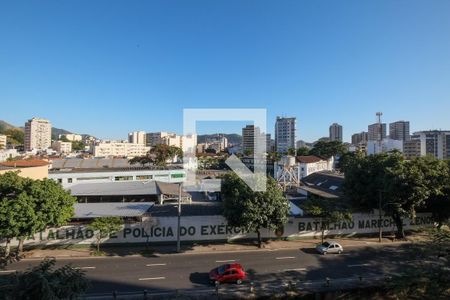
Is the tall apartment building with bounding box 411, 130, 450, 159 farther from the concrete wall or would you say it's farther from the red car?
the red car

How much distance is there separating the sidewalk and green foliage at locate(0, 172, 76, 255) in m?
2.58

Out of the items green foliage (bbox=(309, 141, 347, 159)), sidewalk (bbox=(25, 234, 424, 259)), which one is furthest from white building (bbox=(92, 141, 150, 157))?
sidewalk (bbox=(25, 234, 424, 259))

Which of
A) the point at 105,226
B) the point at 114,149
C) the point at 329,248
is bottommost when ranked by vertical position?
the point at 329,248

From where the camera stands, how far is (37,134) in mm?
188875

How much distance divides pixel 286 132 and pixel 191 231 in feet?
482

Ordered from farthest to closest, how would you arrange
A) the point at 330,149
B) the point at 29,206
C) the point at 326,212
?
the point at 330,149, the point at 326,212, the point at 29,206

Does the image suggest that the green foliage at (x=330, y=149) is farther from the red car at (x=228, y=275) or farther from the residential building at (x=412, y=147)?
the red car at (x=228, y=275)

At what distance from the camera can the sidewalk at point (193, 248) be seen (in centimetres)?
2452

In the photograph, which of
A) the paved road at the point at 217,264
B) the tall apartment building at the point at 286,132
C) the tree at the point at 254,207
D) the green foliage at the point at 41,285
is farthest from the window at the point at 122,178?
the tall apartment building at the point at 286,132

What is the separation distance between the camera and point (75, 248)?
1015 inches

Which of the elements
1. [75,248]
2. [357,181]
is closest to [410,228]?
[357,181]

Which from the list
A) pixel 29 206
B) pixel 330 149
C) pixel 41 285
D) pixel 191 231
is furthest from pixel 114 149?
pixel 41 285

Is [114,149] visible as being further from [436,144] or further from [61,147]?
[436,144]

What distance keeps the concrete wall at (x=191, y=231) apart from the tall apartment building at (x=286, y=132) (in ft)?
443
